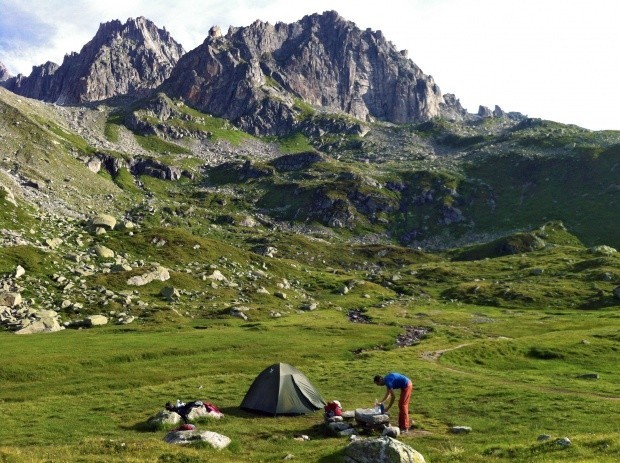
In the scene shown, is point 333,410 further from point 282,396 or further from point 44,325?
point 44,325

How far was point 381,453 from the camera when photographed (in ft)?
60.5

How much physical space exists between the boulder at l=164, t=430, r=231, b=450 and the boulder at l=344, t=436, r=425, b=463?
24.2 ft

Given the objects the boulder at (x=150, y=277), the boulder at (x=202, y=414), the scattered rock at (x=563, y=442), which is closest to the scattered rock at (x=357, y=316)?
the boulder at (x=150, y=277)

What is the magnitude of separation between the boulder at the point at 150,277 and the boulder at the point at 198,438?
91.5 meters

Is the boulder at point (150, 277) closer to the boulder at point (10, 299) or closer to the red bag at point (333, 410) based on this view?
the boulder at point (10, 299)

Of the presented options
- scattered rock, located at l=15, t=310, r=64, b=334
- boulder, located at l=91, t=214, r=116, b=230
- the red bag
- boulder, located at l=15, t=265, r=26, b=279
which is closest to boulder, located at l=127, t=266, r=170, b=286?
boulder, located at l=15, t=265, r=26, b=279

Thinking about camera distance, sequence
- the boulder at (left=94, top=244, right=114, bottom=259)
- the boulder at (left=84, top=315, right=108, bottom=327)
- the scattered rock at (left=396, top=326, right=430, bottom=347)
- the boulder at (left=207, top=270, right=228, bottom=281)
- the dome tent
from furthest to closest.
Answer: the boulder at (left=207, top=270, right=228, bottom=281) → the boulder at (left=94, top=244, right=114, bottom=259) → the scattered rock at (left=396, top=326, right=430, bottom=347) → the boulder at (left=84, top=315, right=108, bottom=327) → the dome tent

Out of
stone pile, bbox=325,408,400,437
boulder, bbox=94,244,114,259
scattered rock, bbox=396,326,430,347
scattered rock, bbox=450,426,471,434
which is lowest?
scattered rock, bbox=396,326,430,347

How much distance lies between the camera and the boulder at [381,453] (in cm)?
1827

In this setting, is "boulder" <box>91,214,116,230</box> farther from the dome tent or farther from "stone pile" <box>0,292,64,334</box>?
the dome tent

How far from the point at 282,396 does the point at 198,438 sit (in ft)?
36.2

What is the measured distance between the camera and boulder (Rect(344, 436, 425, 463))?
59.9 feet

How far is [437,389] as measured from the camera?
42.1 m

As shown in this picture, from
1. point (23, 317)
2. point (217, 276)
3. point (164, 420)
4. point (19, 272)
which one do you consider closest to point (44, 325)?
point (23, 317)
